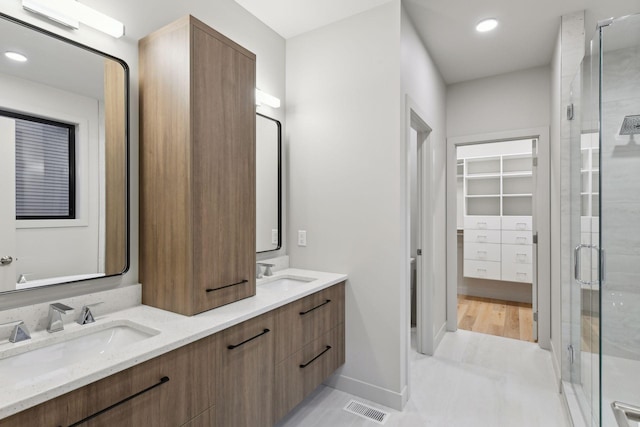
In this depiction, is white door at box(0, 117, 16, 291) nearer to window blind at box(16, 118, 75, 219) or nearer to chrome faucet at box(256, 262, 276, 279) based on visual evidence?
window blind at box(16, 118, 75, 219)

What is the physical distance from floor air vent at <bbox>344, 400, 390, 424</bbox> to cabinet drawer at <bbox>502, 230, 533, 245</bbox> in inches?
131

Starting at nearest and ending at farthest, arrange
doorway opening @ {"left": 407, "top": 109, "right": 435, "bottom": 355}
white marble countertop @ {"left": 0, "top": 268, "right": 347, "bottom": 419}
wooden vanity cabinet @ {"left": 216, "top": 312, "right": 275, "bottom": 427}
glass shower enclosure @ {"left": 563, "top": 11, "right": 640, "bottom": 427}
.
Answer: white marble countertop @ {"left": 0, "top": 268, "right": 347, "bottom": 419}, wooden vanity cabinet @ {"left": 216, "top": 312, "right": 275, "bottom": 427}, glass shower enclosure @ {"left": 563, "top": 11, "right": 640, "bottom": 427}, doorway opening @ {"left": 407, "top": 109, "right": 435, "bottom": 355}

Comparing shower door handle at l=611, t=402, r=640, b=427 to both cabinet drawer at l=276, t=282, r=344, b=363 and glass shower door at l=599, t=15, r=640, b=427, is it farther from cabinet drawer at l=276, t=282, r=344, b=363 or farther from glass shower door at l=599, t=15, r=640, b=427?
cabinet drawer at l=276, t=282, r=344, b=363

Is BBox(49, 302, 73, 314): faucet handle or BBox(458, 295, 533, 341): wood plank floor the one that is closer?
BBox(49, 302, 73, 314): faucet handle

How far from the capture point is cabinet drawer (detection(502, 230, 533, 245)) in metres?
4.37

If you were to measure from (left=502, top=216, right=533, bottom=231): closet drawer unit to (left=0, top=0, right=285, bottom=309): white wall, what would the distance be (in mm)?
3735

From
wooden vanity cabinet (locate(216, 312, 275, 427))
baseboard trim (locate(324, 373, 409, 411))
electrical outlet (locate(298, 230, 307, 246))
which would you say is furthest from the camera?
electrical outlet (locate(298, 230, 307, 246))

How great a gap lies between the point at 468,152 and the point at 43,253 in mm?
4975

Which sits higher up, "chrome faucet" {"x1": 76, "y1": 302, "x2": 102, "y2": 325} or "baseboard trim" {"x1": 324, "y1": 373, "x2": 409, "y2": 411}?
"chrome faucet" {"x1": 76, "y1": 302, "x2": 102, "y2": 325}

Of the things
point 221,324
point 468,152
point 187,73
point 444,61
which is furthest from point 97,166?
point 468,152

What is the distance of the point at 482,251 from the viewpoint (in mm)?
4637

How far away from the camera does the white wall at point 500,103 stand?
317 centimetres

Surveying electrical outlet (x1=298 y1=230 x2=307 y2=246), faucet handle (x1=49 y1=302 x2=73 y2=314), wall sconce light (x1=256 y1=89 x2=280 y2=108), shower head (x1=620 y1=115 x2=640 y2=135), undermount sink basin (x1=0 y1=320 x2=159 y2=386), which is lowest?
undermount sink basin (x1=0 y1=320 x2=159 y2=386)

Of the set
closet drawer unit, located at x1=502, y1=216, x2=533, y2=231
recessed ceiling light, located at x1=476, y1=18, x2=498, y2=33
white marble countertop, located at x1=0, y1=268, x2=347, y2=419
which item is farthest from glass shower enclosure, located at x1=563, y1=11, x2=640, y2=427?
closet drawer unit, located at x1=502, y1=216, x2=533, y2=231
